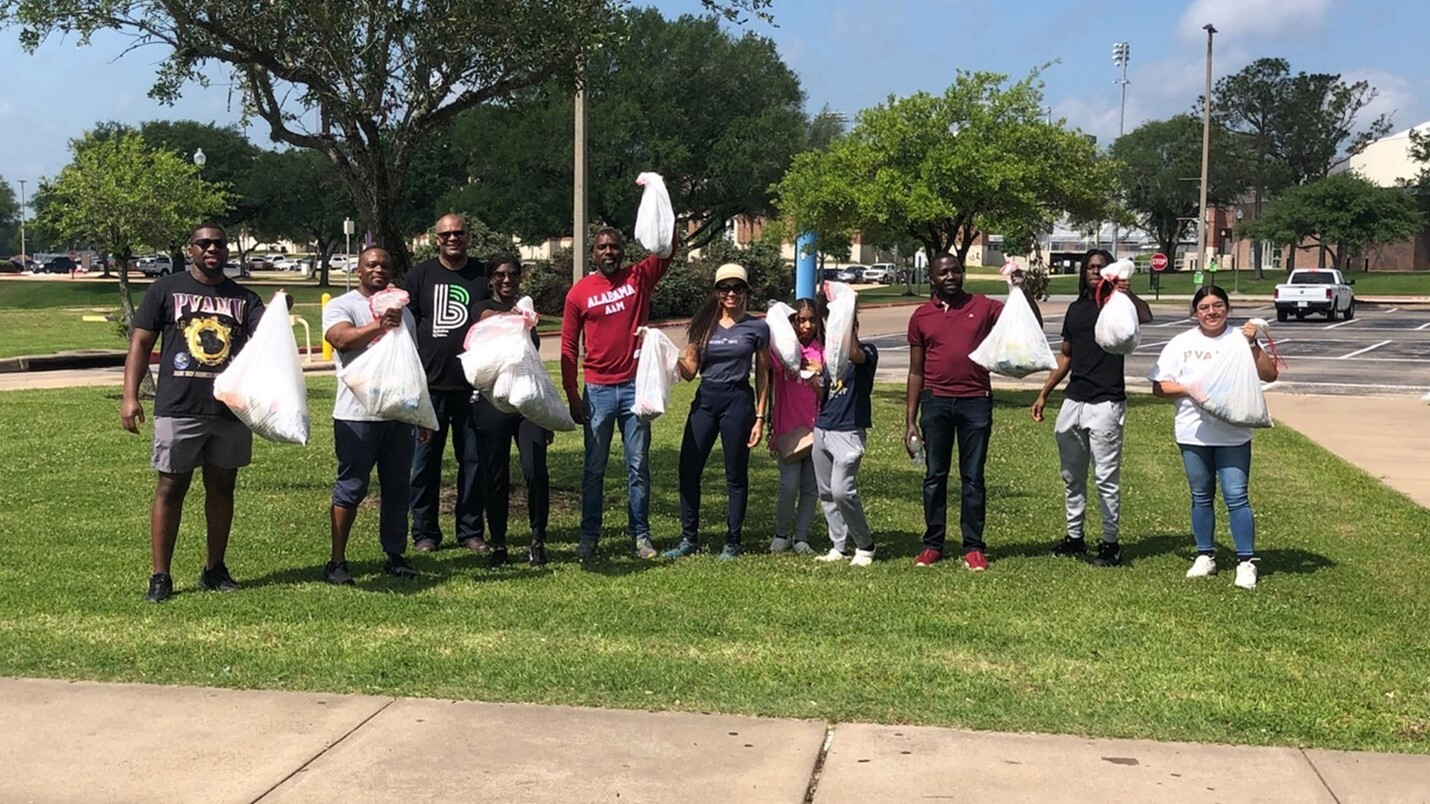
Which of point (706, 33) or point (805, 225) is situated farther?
point (706, 33)

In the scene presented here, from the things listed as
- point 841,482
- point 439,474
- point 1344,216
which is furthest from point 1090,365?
point 1344,216

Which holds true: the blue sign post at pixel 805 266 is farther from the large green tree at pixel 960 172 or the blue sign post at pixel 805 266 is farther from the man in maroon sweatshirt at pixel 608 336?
the man in maroon sweatshirt at pixel 608 336

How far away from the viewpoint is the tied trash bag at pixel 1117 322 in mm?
7004

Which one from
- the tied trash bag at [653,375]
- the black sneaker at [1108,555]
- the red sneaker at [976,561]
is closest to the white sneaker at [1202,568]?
the black sneaker at [1108,555]

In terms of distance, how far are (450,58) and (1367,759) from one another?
678cm

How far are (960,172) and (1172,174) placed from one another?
77000 mm

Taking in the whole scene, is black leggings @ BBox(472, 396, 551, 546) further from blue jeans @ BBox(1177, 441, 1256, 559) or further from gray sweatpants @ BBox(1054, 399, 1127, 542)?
blue jeans @ BBox(1177, 441, 1256, 559)

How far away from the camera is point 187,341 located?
6145 mm

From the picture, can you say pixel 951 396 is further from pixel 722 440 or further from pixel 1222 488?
pixel 1222 488

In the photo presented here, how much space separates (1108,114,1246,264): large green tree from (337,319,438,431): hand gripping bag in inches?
3348

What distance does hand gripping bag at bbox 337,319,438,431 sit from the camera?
627 centimetres

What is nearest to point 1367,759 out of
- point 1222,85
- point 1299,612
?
point 1299,612

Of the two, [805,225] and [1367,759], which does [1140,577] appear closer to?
[1367,759]

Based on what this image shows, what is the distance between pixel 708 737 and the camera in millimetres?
4527
